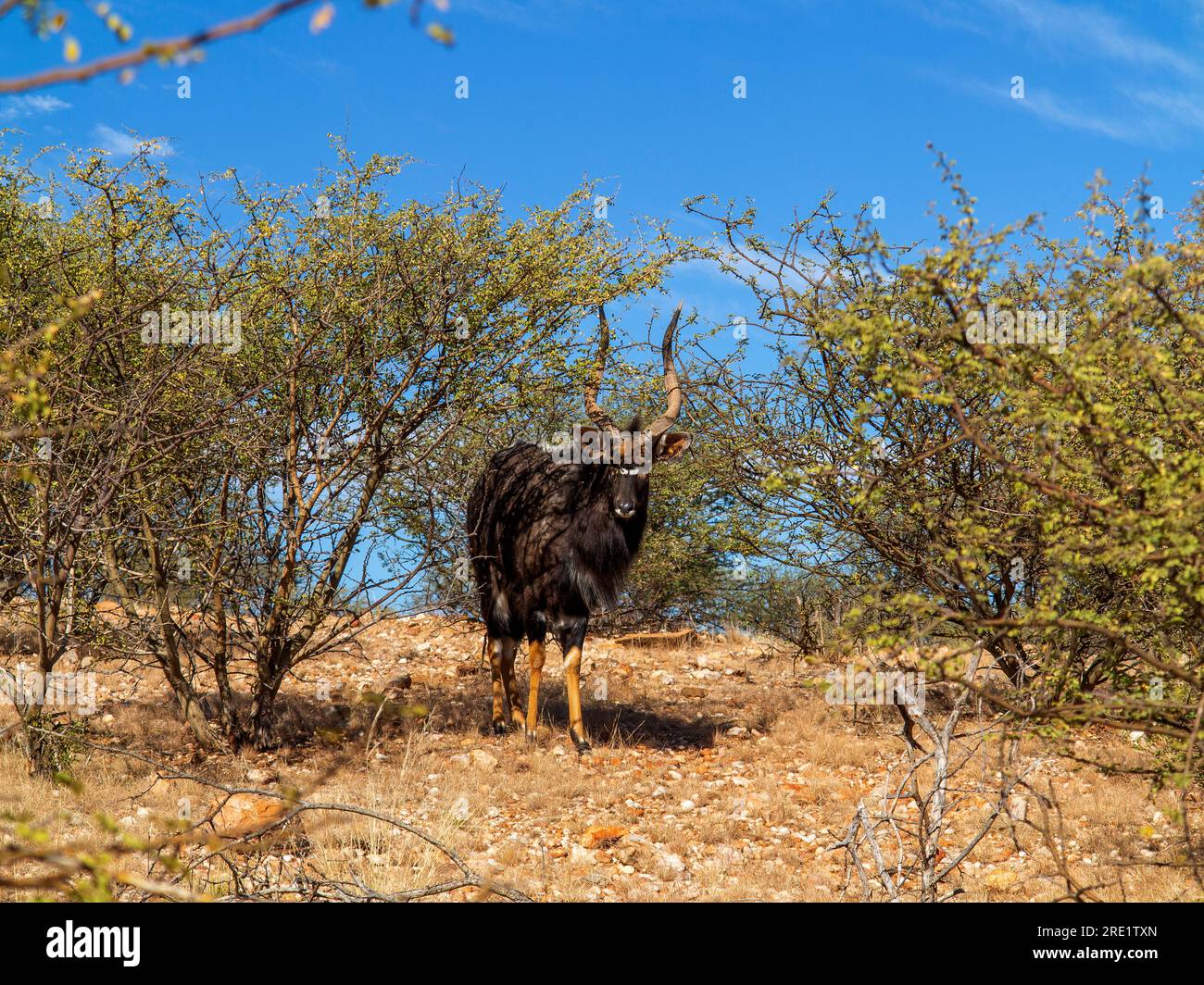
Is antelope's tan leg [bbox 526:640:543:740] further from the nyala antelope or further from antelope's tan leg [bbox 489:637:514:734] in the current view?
antelope's tan leg [bbox 489:637:514:734]

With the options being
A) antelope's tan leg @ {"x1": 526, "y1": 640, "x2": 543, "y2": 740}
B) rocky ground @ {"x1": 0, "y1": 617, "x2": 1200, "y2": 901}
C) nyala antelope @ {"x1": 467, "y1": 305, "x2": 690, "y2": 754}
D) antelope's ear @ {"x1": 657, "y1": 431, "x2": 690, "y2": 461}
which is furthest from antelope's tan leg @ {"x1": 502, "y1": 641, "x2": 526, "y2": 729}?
antelope's ear @ {"x1": 657, "y1": 431, "x2": 690, "y2": 461}

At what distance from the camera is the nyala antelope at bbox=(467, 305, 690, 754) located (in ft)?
35.2

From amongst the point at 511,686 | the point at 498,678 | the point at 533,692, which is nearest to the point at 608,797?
the point at 533,692

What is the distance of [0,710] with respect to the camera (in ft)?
36.3

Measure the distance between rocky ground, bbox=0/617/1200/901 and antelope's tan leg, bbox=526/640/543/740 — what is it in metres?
0.22

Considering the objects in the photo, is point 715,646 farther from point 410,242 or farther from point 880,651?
point 880,651

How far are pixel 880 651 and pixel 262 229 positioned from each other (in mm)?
7648

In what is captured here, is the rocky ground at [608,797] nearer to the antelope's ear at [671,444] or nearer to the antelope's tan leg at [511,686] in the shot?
the antelope's tan leg at [511,686]

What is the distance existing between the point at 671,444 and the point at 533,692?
109 inches

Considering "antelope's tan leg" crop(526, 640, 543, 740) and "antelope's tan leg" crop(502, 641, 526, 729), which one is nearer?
"antelope's tan leg" crop(526, 640, 543, 740)

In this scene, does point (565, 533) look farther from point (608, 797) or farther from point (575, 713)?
point (608, 797)

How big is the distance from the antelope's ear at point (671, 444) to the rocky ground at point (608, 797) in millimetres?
2597

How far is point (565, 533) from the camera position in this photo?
11.1 meters
